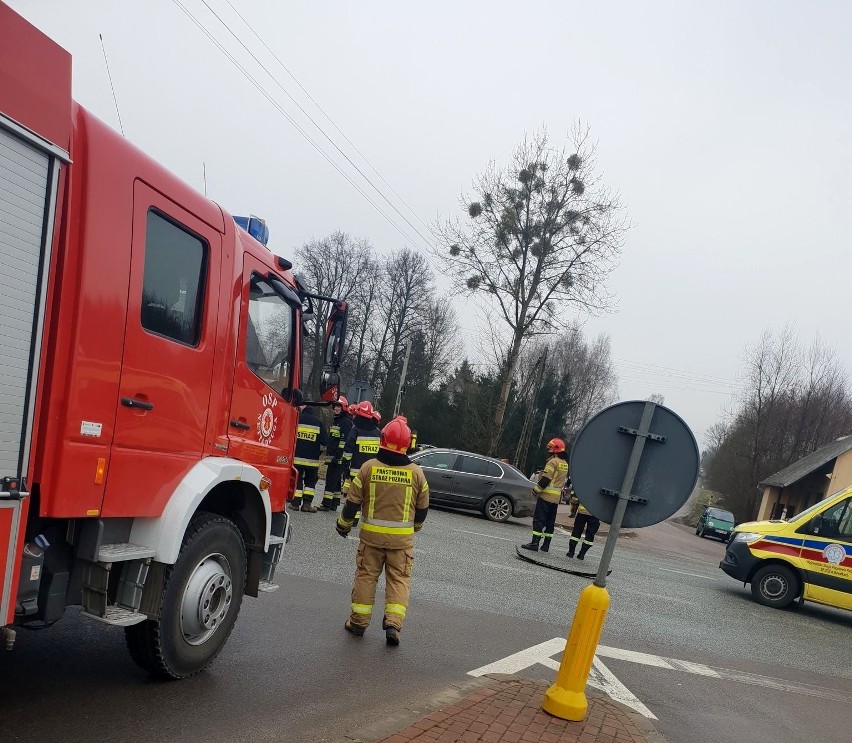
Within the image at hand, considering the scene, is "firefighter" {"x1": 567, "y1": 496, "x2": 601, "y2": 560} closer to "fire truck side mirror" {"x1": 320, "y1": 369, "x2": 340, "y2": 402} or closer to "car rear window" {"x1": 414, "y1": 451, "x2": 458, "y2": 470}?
"car rear window" {"x1": 414, "y1": 451, "x2": 458, "y2": 470}

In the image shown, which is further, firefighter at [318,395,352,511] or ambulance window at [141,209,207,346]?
firefighter at [318,395,352,511]

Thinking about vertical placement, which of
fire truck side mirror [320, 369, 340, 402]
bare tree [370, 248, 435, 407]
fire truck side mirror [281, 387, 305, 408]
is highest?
bare tree [370, 248, 435, 407]

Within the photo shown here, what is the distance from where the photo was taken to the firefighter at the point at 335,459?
13625 millimetres

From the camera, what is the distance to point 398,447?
6184 mm

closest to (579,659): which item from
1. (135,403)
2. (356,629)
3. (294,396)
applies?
(356,629)

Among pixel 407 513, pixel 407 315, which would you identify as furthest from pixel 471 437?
pixel 407 513

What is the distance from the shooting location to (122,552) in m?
3.81

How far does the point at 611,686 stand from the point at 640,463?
2168mm

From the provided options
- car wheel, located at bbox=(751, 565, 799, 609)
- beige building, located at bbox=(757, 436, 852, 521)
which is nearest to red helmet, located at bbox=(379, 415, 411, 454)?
car wheel, located at bbox=(751, 565, 799, 609)

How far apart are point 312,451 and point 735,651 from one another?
709cm

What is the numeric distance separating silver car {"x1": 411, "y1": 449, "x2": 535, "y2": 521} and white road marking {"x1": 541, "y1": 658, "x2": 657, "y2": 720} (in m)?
11.4

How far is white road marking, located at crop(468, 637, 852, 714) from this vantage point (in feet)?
20.7

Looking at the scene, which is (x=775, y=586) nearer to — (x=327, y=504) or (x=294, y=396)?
(x=327, y=504)

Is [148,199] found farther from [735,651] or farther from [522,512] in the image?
[522,512]
